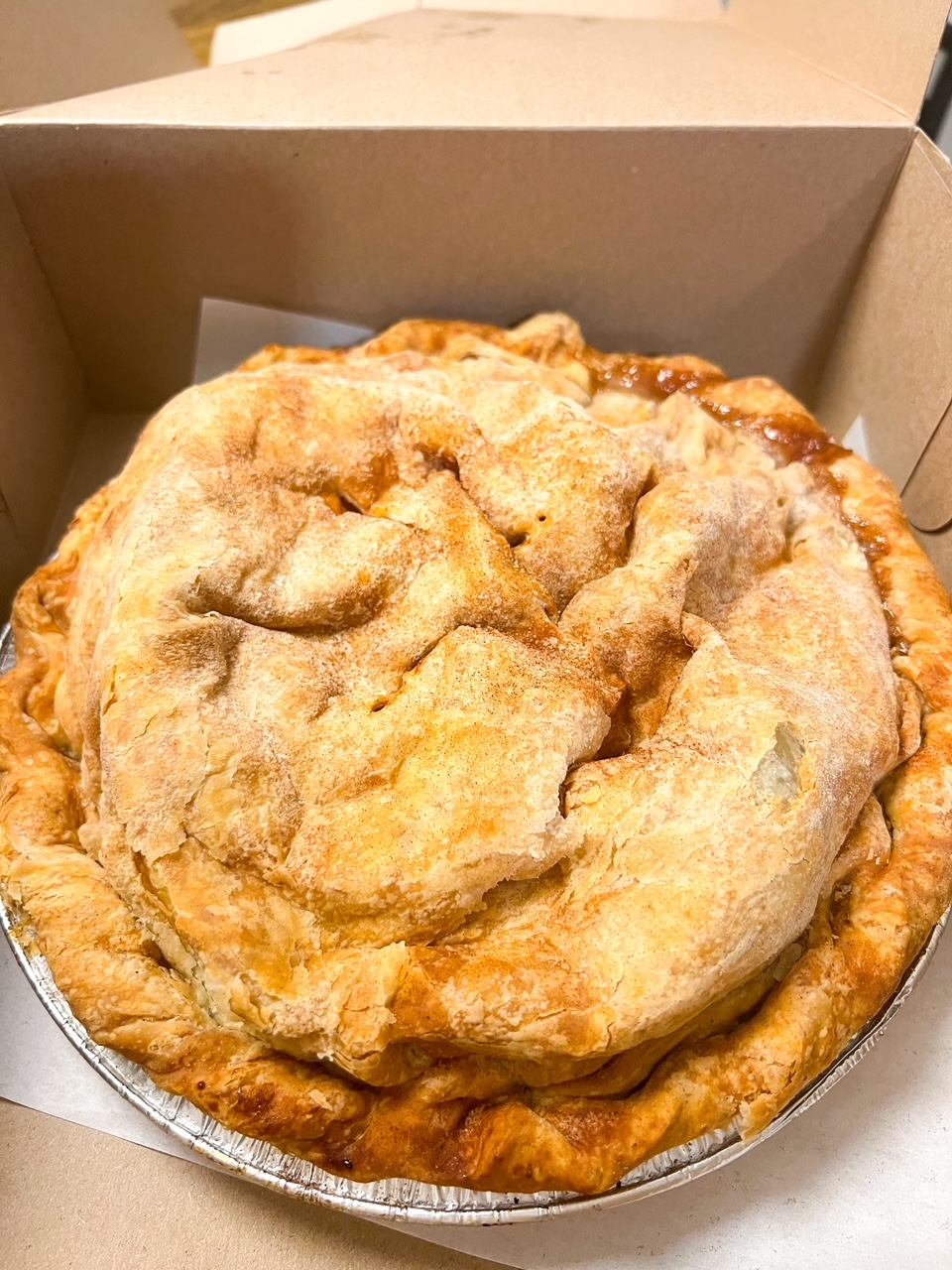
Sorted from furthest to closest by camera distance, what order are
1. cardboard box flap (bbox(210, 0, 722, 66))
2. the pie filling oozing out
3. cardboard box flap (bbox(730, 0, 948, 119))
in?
1. cardboard box flap (bbox(210, 0, 722, 66))
2. cardboard box flap (bbox(730, 0, 948, 119))
3. the pie filling oozing out

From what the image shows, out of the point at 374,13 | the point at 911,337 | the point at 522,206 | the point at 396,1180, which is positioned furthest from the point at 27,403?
the point at 911,337

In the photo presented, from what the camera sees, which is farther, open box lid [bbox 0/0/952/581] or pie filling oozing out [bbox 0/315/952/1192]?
open box lid [bbox 0/0/952/581]

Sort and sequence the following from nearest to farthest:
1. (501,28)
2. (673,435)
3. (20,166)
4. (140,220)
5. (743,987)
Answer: (743,987) → (673,435) → (20,166) → (140,220) → (501,28)

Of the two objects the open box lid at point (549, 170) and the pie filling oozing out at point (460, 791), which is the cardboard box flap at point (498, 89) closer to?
the open box lid at point (549, 170)

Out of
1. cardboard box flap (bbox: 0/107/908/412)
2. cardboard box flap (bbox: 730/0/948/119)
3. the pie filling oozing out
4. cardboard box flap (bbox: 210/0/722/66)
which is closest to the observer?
the pie filling oozing out

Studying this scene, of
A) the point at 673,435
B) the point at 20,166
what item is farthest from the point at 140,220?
the point at 673,435

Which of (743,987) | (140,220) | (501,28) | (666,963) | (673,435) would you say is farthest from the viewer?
(501,28)

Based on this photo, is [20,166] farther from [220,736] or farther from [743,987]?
[743,987]

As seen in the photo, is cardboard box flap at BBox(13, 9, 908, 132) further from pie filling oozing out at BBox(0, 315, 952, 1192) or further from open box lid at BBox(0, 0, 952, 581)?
pie filling oozing out at BBox(0, 315, 952, 1192)

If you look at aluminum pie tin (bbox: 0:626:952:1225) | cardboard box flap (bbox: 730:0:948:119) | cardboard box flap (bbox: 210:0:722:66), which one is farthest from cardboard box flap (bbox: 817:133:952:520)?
aluminum pie tin (bbox: 0:626:952:1225)
